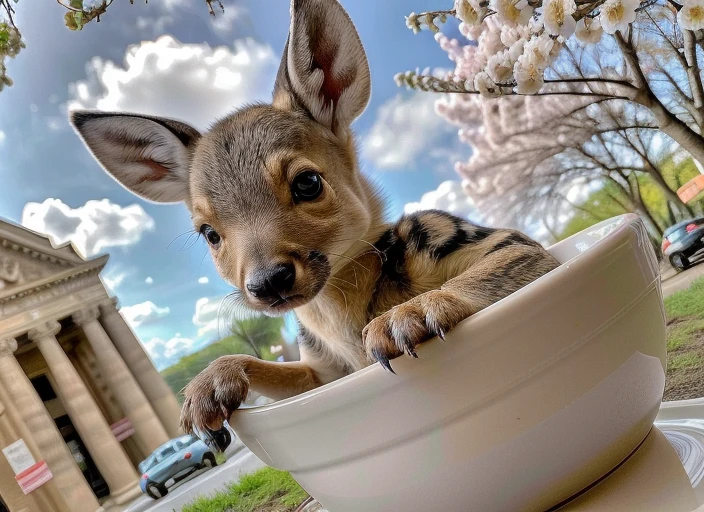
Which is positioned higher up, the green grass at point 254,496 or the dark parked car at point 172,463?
the dark parked car at point 172,463

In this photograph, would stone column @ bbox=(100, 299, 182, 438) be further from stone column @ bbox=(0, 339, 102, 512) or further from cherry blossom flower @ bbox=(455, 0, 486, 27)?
cherry blossom flower @ bbox=(455, 0, 486, 27)

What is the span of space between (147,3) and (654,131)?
3.42ft

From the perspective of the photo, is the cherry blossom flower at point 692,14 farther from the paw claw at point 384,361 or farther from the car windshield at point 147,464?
the car windshield at point 147,464

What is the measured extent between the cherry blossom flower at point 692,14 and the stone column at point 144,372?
3.17 feet

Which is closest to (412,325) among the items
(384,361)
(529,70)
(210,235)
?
(384,361)

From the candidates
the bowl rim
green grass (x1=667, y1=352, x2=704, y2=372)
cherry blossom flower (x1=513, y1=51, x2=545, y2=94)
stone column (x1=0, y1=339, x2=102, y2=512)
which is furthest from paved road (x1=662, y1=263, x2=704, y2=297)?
stone column (x1=0, y1=339, x2=102, y2=512)

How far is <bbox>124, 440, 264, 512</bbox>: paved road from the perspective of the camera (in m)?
0.96

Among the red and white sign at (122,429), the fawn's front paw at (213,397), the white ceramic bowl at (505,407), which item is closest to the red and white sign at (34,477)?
the red and white sign at (122,429)

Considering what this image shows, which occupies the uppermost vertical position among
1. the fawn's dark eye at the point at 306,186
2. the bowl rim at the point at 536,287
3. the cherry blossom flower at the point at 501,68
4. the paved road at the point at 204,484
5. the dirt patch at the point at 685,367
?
the cherry blossom flower at the point at 501,68

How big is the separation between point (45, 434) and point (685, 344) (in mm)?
968

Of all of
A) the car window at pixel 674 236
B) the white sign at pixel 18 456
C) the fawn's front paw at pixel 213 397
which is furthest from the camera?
the car window at pixel 674 236

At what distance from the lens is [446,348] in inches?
11.6

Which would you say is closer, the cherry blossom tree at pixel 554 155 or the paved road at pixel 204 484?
the paved road at pixel 204 484

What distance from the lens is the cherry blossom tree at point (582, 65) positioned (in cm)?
96
